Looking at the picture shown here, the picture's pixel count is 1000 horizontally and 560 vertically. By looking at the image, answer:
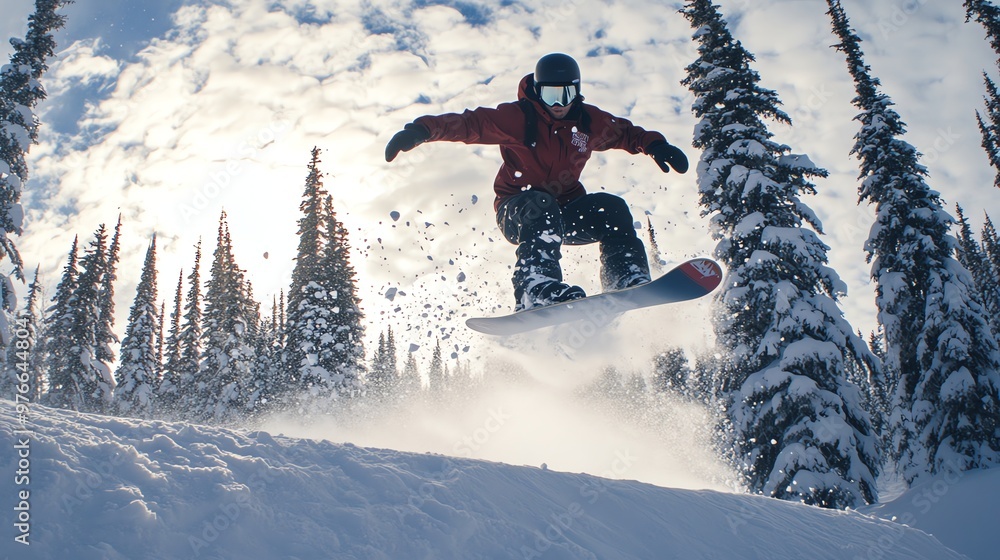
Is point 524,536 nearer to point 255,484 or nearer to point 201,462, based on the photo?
point 255,484

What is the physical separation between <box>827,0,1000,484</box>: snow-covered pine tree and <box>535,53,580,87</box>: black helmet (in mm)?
12126

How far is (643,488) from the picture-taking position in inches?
151

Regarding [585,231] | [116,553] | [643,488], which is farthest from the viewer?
[585,231]

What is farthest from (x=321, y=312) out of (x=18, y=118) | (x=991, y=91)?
(x=991, y=91)

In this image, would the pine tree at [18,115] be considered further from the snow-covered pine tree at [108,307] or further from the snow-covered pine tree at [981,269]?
the snow-covered pine tree at [981,269]

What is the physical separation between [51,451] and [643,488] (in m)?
3.34

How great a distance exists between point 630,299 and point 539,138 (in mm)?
1982

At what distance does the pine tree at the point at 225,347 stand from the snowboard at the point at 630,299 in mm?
23895

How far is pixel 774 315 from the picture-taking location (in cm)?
1108

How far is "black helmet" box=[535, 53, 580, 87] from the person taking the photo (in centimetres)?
592

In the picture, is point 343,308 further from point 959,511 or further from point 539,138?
point 959,511

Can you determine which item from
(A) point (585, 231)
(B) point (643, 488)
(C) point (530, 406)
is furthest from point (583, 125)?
(C) point (530, 406)

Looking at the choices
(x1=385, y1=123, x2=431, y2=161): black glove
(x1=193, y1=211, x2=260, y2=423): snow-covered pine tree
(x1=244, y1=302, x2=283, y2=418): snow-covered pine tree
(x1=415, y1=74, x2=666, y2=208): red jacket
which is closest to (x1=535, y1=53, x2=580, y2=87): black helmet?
(x1=415, y1=74, x2=666, y2=208): red jacket

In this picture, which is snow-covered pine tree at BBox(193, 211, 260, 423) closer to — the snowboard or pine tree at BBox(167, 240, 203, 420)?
pine tree at BBox(167, 240, 203, 420)
